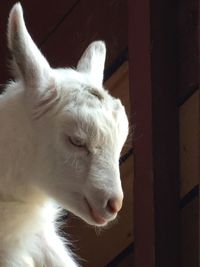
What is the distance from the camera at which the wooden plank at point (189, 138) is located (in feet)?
4.54

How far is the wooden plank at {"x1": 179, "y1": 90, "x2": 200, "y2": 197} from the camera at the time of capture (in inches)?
54.5

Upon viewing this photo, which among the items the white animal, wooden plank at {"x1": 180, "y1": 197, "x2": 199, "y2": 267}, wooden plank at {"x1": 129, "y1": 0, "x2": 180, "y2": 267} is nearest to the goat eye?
the white animal

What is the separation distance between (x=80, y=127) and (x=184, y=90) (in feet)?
1.45

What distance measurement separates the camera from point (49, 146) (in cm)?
102

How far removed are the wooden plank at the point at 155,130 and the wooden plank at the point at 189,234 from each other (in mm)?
21

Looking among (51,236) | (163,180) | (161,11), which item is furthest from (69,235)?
(161,11)

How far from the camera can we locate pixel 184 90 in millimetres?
1384

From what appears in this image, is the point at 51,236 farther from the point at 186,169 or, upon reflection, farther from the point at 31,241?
the point at 186,169

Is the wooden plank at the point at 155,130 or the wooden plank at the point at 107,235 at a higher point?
the wooden plank at the point at 155,130

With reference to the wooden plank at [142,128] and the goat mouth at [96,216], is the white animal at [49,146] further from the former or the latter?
the wooden plank at [142,128]

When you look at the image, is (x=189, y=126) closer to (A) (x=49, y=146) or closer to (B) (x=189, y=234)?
(B) (x=189, y=234)

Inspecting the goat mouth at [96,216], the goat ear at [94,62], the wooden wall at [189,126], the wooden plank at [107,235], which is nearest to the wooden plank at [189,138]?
the wooden wall at [189,126]

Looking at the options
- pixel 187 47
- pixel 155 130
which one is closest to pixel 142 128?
pixel 155 130

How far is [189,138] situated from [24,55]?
49cm
